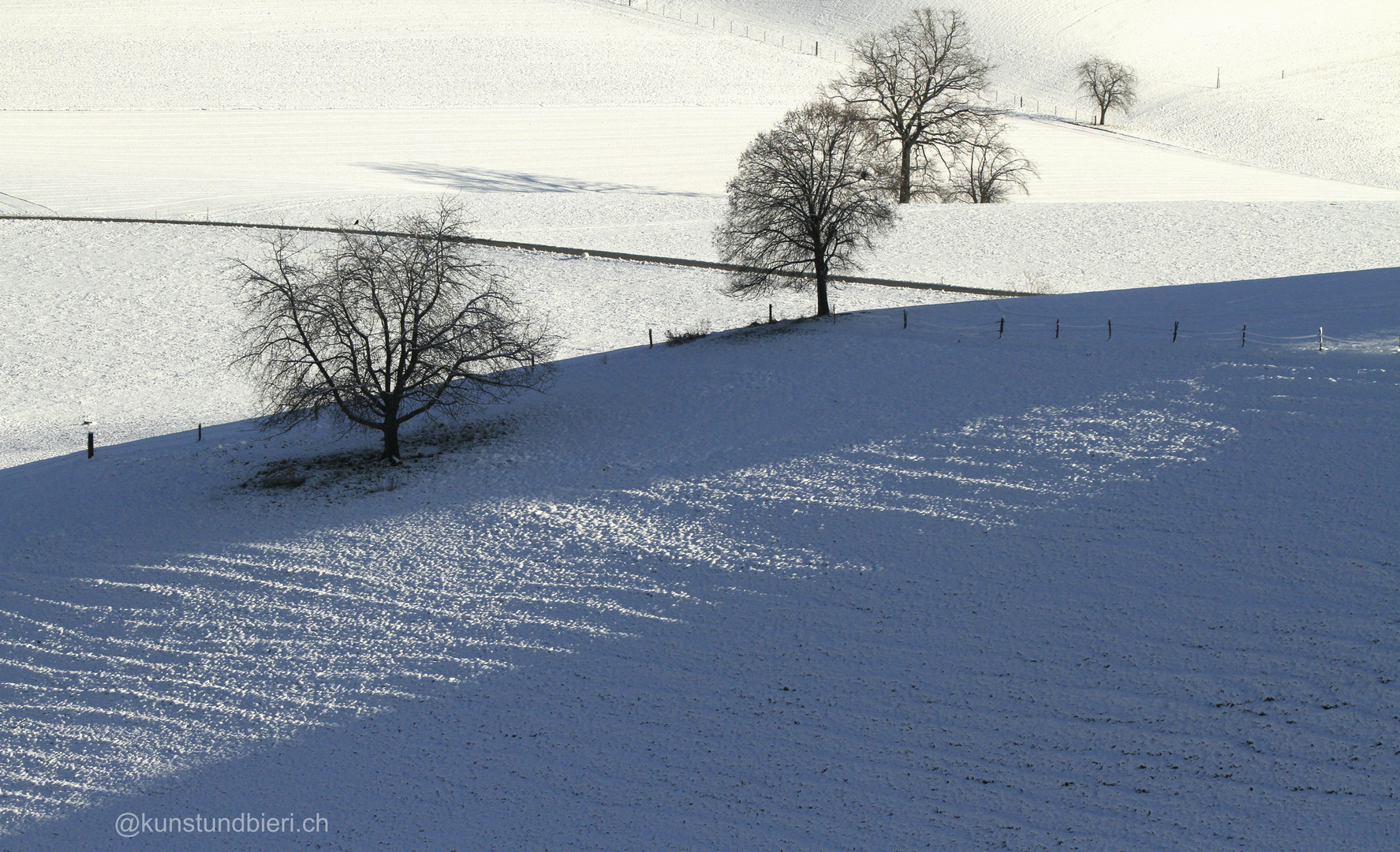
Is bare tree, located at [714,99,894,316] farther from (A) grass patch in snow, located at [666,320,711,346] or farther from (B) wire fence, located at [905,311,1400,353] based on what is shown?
(B) wire fence, located at [905,311,1400,353]

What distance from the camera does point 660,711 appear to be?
1661 cm

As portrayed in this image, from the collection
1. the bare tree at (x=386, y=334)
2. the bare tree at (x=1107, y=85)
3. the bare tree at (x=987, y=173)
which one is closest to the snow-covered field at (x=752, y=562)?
the bare tree at (x=386, y=334)

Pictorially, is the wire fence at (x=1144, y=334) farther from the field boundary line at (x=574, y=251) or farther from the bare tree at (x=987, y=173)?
the bare tree at (x=987, y=173)

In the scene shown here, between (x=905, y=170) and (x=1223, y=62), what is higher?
(x=1223, y=62)

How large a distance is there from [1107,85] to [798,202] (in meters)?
57.5

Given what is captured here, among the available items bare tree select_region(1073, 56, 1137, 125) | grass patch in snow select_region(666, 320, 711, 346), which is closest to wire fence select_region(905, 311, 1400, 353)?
grass patch in snow select_region(666, 320, 711, 346)

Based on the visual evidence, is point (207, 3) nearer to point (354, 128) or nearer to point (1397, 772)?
point (354, 128)

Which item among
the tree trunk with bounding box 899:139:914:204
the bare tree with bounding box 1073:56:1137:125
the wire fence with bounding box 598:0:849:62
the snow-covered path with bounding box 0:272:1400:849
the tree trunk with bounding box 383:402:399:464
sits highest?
the wire fence with bounding box 598:0:849:62

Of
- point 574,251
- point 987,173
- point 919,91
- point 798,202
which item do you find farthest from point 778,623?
point 987,173

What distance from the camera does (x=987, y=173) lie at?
210 feet

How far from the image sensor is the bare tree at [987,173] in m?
60.1

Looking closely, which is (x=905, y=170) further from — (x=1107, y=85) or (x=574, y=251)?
(x=1107, y=85)

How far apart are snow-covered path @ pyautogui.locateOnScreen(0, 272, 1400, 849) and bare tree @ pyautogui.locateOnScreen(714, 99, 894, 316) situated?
6.56 metres

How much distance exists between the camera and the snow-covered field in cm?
1475
